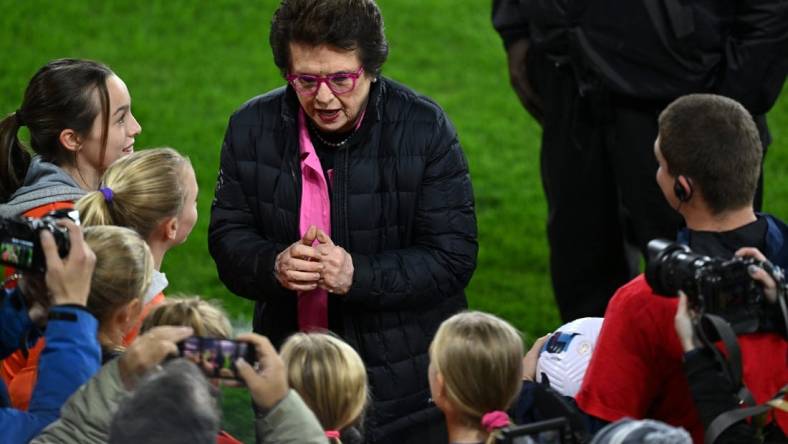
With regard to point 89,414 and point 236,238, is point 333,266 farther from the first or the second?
point 89,414

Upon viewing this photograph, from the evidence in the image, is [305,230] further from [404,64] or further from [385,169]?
[404,64]

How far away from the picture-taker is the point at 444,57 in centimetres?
1156

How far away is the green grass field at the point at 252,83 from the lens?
28.9ft

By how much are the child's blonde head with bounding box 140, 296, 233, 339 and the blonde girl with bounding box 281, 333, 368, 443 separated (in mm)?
183

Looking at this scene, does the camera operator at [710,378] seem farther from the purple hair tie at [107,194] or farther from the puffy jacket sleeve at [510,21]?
the puffy jacket sleeve at [510,21]

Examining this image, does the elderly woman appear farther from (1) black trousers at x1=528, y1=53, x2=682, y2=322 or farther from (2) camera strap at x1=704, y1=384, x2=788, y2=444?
(1) black trousers at x1=528, y1=53, x2=682, y2=322

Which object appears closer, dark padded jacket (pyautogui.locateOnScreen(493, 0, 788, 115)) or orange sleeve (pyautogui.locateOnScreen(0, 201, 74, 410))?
orange sleeve (pyautogui.locateOnScreen(0, 201, 74, 410))

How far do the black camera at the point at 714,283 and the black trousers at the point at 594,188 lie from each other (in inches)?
96.0

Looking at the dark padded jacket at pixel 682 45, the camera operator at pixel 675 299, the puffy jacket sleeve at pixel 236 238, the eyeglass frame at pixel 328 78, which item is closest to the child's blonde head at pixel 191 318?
the puffy jacket sleeve at pixel 236 238

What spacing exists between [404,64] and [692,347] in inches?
307

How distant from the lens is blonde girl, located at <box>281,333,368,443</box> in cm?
392

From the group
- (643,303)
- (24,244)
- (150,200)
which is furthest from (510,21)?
(24,244)

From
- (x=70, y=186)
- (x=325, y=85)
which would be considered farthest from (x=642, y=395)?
(x=70, y=186)

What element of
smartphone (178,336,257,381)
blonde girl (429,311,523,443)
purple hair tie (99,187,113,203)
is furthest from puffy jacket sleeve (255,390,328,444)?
purple hair tie (99,187,113,203)
